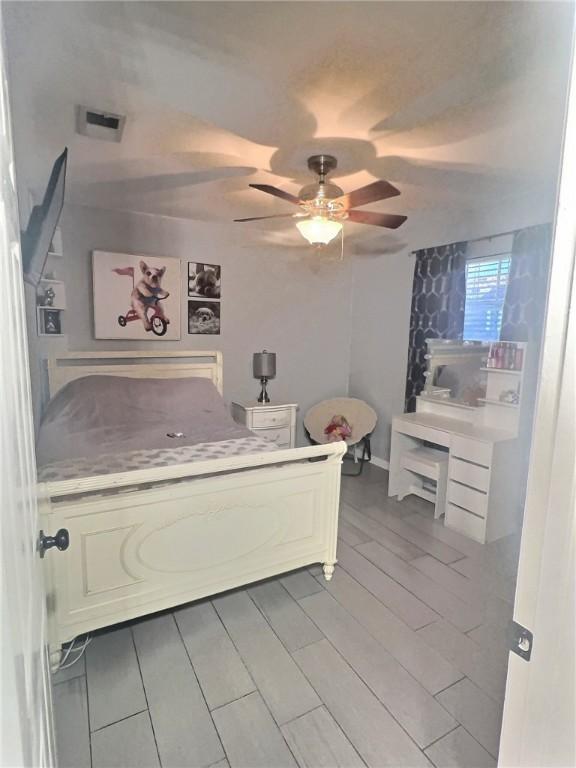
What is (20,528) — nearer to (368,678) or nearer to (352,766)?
(352,766)

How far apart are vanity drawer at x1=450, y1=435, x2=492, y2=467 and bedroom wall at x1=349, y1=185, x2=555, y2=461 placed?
759mm

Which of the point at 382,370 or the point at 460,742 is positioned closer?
the point at 460,742

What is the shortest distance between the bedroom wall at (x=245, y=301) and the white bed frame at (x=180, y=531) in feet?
5.09

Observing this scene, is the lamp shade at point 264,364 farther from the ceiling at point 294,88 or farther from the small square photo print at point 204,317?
the ceiling at point 294,88

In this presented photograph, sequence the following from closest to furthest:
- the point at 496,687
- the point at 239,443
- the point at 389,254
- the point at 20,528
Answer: the point at 20,528 → the point at 496,687 → the point at 239,443 → the point at 389,254

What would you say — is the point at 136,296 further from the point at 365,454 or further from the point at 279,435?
the point at 365,454

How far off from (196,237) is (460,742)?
350 cm

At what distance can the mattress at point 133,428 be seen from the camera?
2098 millimetres

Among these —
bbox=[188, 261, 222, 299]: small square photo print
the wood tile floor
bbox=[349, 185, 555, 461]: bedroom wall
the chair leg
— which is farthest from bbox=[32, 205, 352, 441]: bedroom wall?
the wood tile floor

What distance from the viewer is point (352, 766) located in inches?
50.0

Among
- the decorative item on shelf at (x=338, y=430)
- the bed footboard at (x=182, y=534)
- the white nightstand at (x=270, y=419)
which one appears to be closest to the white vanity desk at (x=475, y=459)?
the decorative item on shelf at (x=338, y=430)

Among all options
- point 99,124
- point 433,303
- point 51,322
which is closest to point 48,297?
point 51,322

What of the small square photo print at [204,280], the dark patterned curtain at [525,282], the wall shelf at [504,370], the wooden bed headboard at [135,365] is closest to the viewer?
the dark patterned curtain at [525,282]

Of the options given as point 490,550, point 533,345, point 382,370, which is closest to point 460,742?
point 490,550
